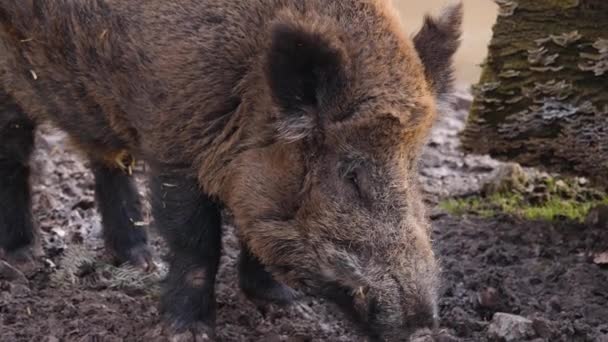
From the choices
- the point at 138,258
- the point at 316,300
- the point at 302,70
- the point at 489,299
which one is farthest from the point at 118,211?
the point at 302,70

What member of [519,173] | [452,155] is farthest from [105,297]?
[452,155]

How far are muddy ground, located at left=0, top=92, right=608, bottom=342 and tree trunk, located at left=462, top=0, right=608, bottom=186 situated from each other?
16.9 inches

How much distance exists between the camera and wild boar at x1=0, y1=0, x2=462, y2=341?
4.71 m

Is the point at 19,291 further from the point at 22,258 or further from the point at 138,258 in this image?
the point at 138,258

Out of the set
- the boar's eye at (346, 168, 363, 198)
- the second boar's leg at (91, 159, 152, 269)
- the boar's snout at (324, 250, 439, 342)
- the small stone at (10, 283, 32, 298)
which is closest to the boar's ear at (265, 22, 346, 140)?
the boar's eye at (346, 168, 363, 198)

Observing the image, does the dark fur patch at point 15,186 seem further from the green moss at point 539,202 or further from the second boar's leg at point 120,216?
the green moss at point 539,202

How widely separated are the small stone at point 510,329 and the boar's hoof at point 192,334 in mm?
1339

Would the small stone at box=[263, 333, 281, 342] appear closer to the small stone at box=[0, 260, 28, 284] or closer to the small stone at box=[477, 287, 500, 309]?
the small stone at box=[477, 287, 500, 309]

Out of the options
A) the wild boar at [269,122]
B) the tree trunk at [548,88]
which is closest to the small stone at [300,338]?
the wild boar at [269,122]

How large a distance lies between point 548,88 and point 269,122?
208 cm

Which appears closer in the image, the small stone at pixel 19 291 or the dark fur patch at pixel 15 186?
the small stone at pixel 19 291

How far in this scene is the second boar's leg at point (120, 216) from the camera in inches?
264

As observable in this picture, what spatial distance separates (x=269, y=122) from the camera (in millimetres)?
4969

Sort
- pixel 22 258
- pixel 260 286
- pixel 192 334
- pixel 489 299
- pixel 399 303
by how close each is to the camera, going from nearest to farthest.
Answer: pixel 399 303, pixel 192 334, pixel 489 299, pixel 260 286, pixel 22 258
